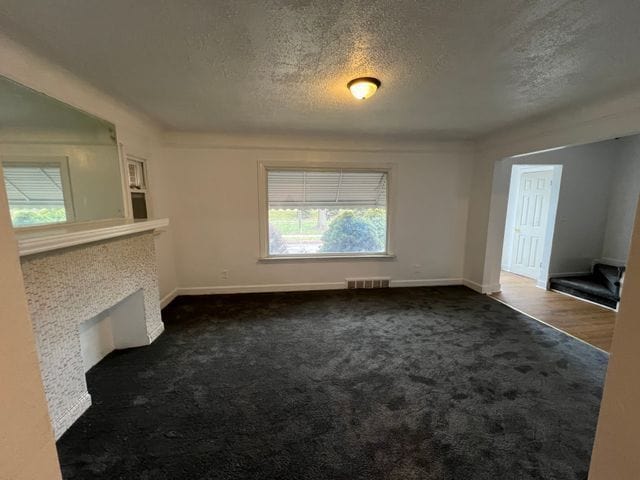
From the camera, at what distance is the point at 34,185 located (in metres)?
1.79

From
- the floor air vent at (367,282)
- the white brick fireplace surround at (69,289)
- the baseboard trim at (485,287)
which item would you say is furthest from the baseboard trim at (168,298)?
the baseboard trim at (485,287)

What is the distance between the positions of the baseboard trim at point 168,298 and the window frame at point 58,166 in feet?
6.17

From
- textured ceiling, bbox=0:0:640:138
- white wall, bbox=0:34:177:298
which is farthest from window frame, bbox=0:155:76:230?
textured ceiling, bbox=0:0:640:138

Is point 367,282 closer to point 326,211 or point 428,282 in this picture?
point 428,282

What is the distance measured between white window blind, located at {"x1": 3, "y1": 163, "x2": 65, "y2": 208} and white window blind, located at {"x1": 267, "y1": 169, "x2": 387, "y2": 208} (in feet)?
8.43

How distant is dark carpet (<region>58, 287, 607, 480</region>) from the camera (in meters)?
1.59

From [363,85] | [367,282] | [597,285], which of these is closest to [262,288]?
[367,282]

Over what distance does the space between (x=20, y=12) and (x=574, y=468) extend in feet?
12.6

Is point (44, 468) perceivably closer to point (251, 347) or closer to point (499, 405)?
point (251, 347)

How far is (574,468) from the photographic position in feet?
5.10

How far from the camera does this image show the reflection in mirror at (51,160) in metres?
1.65

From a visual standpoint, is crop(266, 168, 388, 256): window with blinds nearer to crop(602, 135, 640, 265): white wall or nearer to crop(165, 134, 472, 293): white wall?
crop(165, 134, 472, 293): white wall

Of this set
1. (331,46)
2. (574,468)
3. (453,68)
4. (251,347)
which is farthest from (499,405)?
(331,46)

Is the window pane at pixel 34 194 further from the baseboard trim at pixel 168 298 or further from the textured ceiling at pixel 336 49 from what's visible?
the baseboard trim at pixel 168 298
